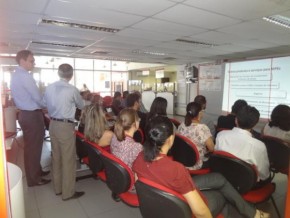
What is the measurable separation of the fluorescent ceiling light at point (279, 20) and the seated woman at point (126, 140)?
104 inches

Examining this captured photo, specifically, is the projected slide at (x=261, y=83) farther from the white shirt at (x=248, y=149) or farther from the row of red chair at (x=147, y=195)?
the row of red chair at (x=147, y=195)

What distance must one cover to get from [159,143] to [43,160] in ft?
10.2

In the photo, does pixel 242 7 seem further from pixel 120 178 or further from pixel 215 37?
pixel 120 178

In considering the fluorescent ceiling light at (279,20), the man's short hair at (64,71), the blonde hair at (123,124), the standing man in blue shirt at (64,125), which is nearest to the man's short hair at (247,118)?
the blonde hair at (123,124)

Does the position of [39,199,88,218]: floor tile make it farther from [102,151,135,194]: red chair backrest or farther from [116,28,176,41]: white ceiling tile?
[116,28,176,41]: white ceiling tile

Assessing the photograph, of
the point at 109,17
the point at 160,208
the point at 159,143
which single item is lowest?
the point at 160,208

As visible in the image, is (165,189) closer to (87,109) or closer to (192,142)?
(192,142)

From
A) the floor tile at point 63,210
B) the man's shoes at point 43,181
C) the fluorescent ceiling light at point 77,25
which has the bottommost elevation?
the floor tile at point 63,210

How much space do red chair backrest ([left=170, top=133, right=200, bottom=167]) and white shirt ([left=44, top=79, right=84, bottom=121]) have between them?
122 cm

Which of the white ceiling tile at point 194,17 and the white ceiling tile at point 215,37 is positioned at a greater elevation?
the white ceiling tile at point 215,37

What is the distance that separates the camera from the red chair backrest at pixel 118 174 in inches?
63.1

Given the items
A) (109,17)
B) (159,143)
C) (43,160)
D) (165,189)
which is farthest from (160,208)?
(43,160)

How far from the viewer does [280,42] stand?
4.75 m

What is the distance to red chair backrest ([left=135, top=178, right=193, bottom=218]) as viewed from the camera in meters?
1.14
